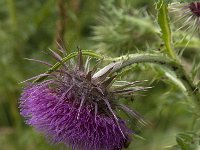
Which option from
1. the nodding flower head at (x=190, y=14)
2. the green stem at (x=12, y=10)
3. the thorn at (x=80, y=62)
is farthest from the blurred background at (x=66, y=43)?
the thorn at (x=80, y=62)

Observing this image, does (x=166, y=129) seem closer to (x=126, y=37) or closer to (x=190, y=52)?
(x=190, y=52)

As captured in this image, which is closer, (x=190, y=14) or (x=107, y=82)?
(x=107, y=82)

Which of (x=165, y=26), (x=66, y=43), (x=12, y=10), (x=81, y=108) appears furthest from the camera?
(x=12, y=10)

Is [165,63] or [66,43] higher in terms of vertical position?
[66,43]

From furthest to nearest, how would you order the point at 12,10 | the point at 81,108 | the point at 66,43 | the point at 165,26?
the point at 12,10 < the point at 66,43 < the point at 165,26 < the point at 81,108

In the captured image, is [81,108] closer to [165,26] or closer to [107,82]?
[107,82]

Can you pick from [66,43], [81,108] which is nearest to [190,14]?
[81,108]
